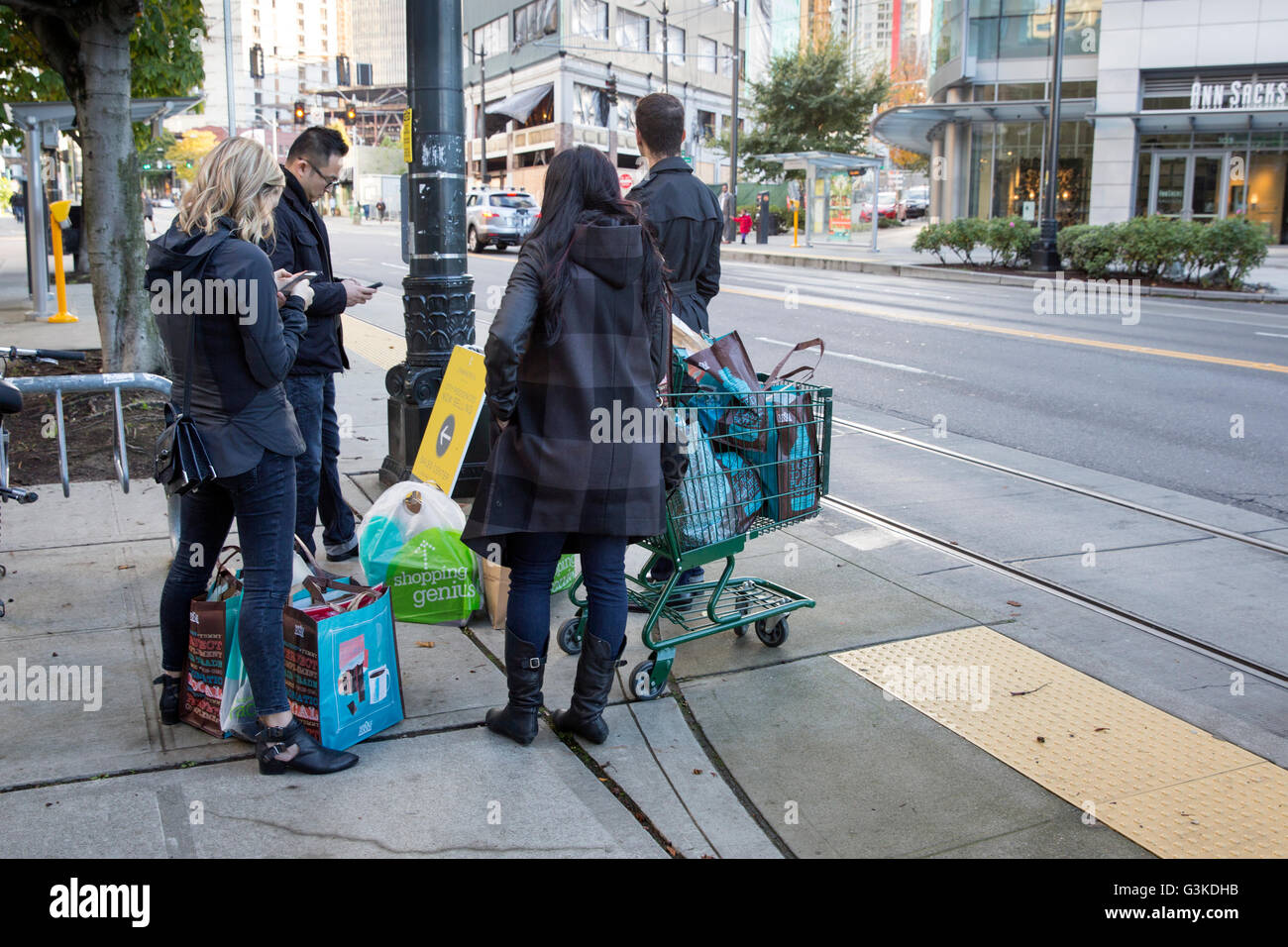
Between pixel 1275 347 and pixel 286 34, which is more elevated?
pixel 286 34

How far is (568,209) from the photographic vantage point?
3486mm

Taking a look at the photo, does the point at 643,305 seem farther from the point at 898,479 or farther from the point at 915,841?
the point at 898,479

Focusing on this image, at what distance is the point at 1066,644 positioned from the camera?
4691mm

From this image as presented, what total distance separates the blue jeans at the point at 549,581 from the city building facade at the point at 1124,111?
28595mm

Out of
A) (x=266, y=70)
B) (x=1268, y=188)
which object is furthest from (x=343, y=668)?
(x=266, y=70)

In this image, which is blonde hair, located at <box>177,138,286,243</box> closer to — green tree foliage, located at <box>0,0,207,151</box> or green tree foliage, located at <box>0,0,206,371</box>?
green tree foliage, located at <box>0,0,206,371</box>

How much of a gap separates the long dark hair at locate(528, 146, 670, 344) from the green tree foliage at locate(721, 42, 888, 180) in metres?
45.4

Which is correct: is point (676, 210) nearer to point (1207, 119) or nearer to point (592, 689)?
point (592, 689)

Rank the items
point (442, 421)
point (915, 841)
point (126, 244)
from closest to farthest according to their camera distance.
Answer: point (915, 841) → point (442, 421) → point (126, 244)

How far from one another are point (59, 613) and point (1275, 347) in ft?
43.1

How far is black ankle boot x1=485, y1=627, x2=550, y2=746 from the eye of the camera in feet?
12.2

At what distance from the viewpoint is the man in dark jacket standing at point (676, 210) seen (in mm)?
4953

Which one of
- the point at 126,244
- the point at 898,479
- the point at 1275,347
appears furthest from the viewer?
the point at 1275,347

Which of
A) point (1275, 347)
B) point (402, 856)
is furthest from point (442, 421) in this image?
point (1275, 347)
